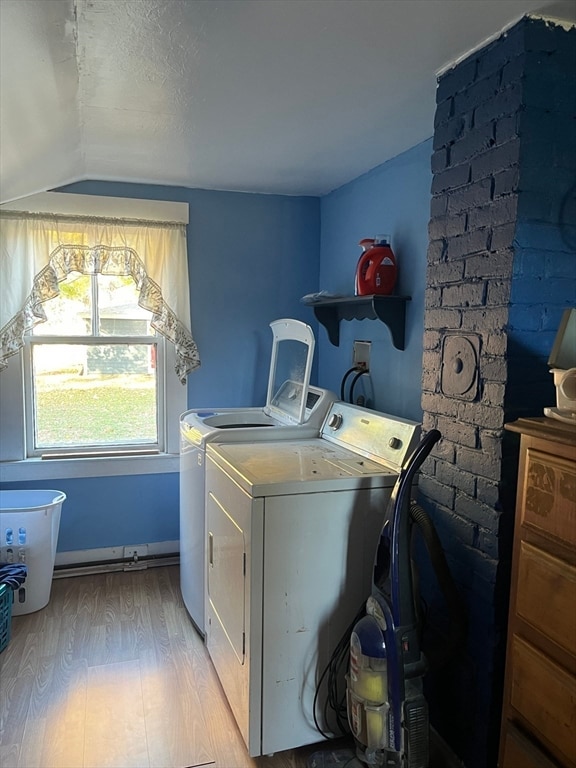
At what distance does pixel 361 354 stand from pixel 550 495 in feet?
5.28

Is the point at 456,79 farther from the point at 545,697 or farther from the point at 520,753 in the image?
the point at 520,753

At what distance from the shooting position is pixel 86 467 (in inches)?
119

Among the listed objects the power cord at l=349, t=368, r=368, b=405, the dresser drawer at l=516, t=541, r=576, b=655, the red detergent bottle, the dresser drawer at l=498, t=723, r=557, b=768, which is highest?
Answer: the red detergent bottle

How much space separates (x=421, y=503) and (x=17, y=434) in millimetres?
2167

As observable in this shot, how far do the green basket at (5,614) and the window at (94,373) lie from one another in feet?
2.71

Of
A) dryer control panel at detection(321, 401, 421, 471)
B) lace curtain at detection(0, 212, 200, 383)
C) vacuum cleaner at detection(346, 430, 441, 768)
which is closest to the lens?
vacuum cleaner at detection(346, 430, 441, 768)

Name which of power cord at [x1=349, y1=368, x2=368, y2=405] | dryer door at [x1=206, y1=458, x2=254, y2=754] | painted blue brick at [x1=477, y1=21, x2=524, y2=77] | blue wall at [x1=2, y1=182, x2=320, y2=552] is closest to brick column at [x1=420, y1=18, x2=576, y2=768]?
painted blue brick at [x1=477, y1=21, x2=524, y2=77]

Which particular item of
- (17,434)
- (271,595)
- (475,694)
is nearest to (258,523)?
(271,595)

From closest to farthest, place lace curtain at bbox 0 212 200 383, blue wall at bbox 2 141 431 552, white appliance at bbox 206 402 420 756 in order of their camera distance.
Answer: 1. white appliance at bbox 206 402 420 756
2. lace curtain at bbox 0 212 200 383
3. blue wall at bbox 2 141 431 552

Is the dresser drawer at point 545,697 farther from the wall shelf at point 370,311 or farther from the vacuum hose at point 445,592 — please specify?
the wall shelf at point 370,311

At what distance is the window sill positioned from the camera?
2.93 meters

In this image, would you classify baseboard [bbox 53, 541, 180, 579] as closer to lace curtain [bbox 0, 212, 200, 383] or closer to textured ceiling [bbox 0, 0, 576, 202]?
lace curtain [bbox 0, 212, 200, 383]

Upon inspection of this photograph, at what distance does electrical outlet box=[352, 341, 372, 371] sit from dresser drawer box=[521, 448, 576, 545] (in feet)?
4.77

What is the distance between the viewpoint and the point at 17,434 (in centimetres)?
294
